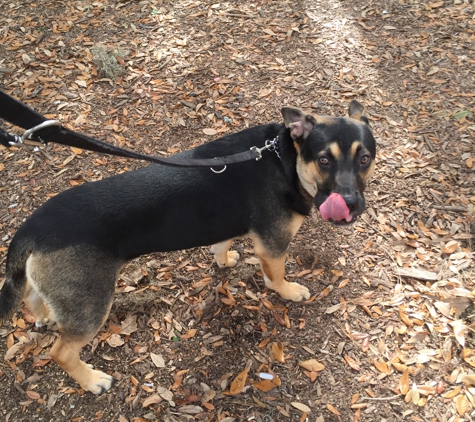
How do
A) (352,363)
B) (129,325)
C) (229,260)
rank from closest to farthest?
(352,363) < (129,325) < (229,260)

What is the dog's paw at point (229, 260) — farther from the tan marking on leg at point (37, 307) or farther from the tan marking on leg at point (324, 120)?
the tan marking on leg at point (324, 120)

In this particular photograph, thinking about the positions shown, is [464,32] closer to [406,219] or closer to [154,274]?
[406,219]

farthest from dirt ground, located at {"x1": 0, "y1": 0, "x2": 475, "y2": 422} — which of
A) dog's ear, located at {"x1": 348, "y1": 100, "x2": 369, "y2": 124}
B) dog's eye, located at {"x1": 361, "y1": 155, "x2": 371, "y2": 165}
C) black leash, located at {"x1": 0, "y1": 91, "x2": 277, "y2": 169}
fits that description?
black leash, located at {"x1": 0, "y1": 91, "x2": 277, "y2": 169}

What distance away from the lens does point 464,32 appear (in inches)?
297

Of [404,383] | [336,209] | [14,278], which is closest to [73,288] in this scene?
[14,278]

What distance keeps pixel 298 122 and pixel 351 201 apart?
963 mm

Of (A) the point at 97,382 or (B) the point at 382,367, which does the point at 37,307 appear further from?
(B) the point at 382,367

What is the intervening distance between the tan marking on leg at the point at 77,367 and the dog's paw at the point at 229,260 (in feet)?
5.98

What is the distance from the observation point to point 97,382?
4219 mm

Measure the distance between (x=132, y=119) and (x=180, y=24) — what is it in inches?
104

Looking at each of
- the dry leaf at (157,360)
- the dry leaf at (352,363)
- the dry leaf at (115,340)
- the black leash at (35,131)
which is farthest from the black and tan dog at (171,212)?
the dry leaf at (352,363)

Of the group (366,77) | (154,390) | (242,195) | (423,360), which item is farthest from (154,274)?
(366,77)

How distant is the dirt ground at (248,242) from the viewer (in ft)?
13.8

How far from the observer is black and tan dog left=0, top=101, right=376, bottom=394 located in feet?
11.3
